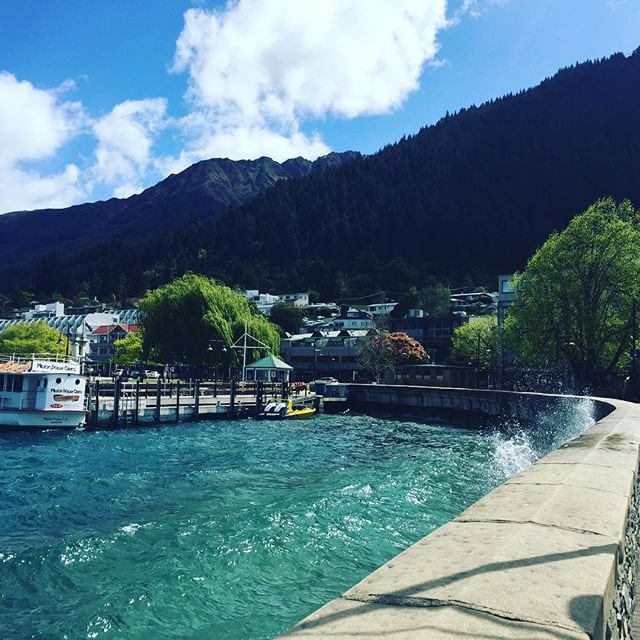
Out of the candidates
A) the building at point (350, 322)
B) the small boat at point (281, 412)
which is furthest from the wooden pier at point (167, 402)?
the building at point (350, 322)

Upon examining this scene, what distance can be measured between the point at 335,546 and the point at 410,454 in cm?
1370

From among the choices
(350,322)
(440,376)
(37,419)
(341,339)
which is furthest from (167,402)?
(350,322)

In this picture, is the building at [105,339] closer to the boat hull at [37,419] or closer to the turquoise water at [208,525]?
the boat hull at [37,419]

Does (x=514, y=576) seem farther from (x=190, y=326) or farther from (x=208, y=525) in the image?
(x=190, y=326)

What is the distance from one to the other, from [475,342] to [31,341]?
60.9 m

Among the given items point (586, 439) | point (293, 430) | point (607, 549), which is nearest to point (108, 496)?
point (586, 439)

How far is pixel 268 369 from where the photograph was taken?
54.7m

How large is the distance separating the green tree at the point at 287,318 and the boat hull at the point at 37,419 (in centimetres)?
8544

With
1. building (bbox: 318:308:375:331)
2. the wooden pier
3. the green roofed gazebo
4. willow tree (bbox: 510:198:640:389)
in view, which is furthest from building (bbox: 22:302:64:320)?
willow tree (bbox: 510:198:640:389)

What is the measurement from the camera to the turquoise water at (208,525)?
8695 mm

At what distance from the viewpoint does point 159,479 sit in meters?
18.7

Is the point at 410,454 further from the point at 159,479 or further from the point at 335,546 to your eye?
the point at 335,546

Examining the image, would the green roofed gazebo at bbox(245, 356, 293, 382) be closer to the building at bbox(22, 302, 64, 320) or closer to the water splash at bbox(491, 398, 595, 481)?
the water splash at bbox(491, 398, 595, 481)

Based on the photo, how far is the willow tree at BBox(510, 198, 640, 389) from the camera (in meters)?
36.7
